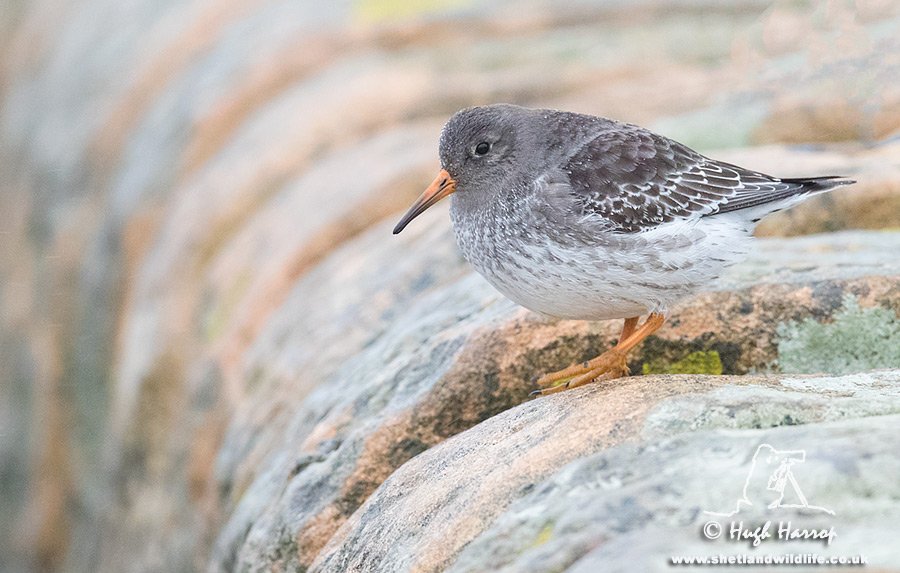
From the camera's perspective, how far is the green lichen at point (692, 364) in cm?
794

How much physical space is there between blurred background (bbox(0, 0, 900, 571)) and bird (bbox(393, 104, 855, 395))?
2.09 metres

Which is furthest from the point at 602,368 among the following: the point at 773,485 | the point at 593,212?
the point at 773,485

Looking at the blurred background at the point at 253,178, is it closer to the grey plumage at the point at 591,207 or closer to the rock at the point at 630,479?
the rock at the point at 630,479

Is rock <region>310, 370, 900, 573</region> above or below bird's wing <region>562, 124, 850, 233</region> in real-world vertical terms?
below

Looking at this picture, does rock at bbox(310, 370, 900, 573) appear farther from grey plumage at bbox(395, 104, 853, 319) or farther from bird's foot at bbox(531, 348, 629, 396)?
grey plumage at bbox(395, 104, 853, 319)

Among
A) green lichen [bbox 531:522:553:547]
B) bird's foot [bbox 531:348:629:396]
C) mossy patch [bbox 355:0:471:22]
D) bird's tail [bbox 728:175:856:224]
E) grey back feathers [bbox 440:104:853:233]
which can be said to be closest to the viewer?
green lichen [bbox 531:522:553:547]

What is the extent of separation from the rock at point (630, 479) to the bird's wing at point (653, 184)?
125cm

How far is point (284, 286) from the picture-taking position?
509 inches

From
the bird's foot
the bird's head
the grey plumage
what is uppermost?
the bird's head

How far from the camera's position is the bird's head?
8.23m

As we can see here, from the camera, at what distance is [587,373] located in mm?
7551

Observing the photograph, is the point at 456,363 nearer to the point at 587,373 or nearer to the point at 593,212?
the point at 587,373

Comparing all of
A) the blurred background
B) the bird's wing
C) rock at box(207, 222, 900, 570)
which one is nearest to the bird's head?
the bird's wing

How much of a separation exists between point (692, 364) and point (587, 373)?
2.99ft
